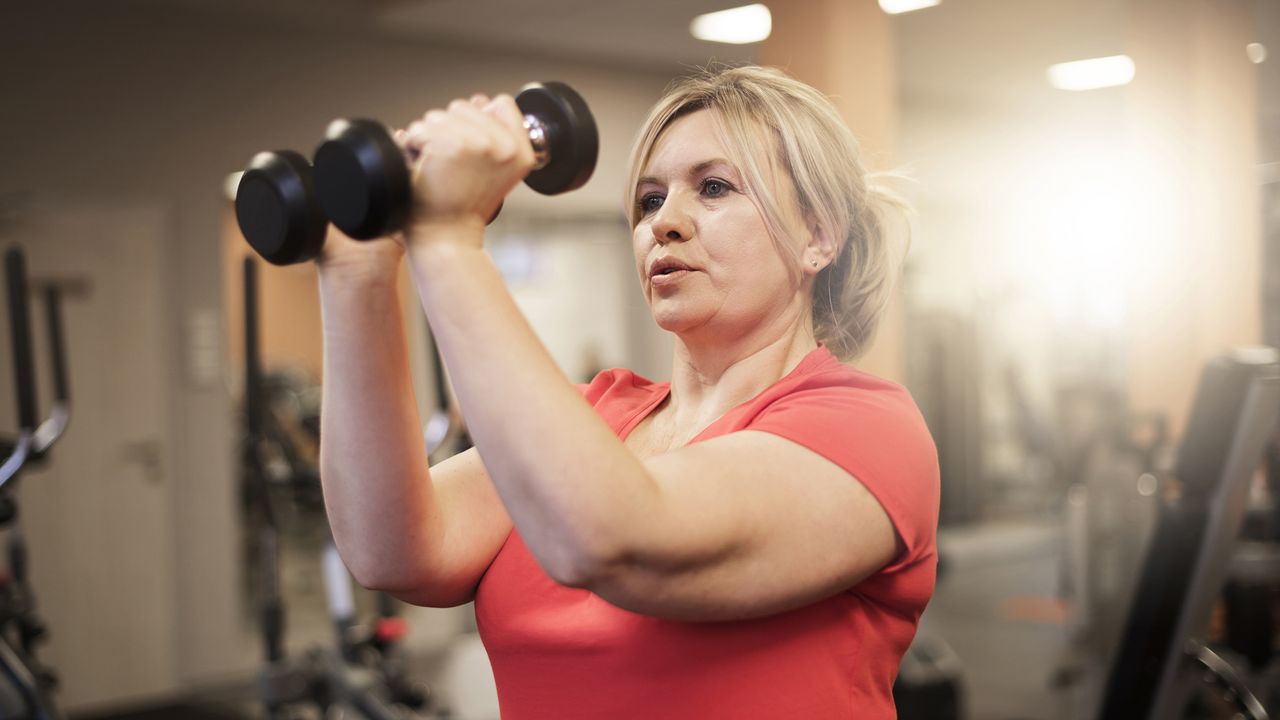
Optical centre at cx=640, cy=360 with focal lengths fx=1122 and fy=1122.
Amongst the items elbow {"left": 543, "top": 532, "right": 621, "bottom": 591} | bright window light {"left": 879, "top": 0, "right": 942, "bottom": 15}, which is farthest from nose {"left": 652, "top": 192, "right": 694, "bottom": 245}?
bright window light {"left": 879, "top": 0, "right": 942, "bottom": 15}

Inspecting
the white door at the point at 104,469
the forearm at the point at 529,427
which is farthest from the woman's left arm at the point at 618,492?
the white door at the point at 104,469

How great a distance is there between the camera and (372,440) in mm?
845

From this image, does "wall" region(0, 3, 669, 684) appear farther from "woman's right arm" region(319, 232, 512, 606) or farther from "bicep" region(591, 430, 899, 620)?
"bicep" region(591, 430, 899, 620)

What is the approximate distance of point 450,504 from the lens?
36.6 inches

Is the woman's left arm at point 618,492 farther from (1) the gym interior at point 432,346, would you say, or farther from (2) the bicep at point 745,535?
(1) the gym interior at point 432,346

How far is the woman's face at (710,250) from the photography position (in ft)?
2.82

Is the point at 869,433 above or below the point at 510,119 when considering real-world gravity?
below

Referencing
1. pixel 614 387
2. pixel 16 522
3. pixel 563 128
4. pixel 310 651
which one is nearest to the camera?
pixel 563 128

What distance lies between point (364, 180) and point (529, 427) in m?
0.17

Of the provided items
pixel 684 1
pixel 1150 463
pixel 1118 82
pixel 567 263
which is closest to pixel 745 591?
pixel 1150 463

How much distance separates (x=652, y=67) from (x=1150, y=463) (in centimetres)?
348

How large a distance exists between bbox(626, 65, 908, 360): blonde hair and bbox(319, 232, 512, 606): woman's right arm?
26 centimetres

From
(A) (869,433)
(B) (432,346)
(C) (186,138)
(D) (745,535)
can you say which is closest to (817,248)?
(A) (869,433)

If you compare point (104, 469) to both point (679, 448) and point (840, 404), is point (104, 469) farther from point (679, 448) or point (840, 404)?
point (840, 404)
